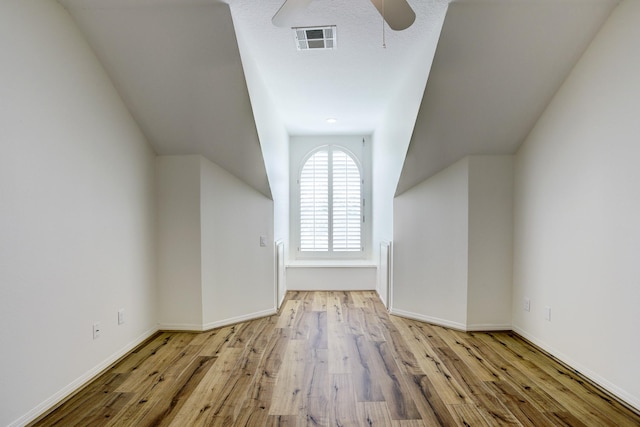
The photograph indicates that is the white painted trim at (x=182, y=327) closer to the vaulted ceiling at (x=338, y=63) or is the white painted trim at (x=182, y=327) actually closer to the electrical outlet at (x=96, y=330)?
the electrical outlet at (x=96, y=330)

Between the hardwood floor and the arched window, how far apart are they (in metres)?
2.12

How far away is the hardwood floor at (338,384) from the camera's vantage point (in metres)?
1.91

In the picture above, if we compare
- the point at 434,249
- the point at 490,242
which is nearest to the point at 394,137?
the point at 434,249

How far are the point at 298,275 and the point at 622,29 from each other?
4.19 metres

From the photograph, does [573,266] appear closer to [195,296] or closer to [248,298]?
[248,298]

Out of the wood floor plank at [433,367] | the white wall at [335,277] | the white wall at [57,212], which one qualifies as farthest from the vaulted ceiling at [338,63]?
the white wall at [335,277]

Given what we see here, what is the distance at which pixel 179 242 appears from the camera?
3.28 m

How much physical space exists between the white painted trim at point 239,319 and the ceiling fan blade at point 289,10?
9.30 feet

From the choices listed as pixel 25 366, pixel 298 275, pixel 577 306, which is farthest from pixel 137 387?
pixel 577 306

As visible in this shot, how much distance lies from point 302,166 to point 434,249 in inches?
103

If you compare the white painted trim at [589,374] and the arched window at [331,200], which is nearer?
the white painted trim at [589,374]

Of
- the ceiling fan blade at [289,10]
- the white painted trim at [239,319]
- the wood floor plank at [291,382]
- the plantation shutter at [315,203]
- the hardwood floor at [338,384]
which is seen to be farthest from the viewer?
the plantation shutter at [315,203]

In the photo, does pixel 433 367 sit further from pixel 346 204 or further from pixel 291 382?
pixel 346 204

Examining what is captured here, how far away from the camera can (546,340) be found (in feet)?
9.25
